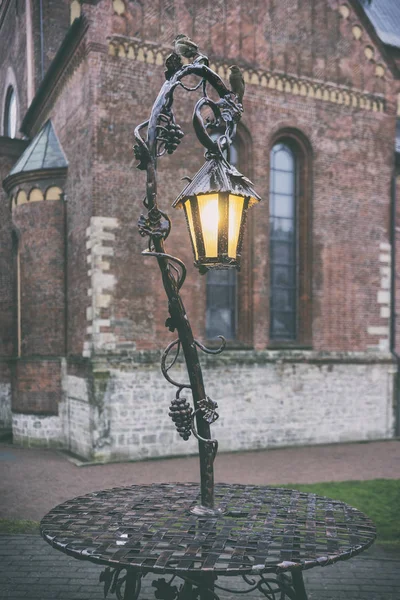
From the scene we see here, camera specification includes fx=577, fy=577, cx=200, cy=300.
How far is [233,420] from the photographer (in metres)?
11.7

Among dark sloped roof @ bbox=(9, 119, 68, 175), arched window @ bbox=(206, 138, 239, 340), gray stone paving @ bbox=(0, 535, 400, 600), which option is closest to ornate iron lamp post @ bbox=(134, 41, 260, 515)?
gray stone paving @ bbox=(0, 535, 400, 600)

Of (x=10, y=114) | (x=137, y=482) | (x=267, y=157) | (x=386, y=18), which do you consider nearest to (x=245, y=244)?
(x=267, y=157)

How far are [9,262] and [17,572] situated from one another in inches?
399

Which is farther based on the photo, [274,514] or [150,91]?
[150,91]

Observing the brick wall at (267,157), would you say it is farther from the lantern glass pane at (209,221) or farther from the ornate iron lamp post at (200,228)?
the lantern glass pane at (209,221)

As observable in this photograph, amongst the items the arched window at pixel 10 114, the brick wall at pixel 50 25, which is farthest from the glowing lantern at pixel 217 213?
the arched window at pixel 10 114

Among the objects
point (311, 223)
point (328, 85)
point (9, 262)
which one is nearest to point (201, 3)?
point (328, 85)

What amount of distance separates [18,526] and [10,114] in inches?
629

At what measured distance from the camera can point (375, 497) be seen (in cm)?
779

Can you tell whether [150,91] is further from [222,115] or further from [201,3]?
[222,115]

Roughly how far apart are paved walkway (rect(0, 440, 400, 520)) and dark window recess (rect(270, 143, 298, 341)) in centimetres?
279

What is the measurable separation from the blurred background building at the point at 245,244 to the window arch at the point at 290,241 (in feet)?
0.12

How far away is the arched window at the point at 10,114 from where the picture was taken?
1859 cm

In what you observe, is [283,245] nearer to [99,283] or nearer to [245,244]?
[245,244]
